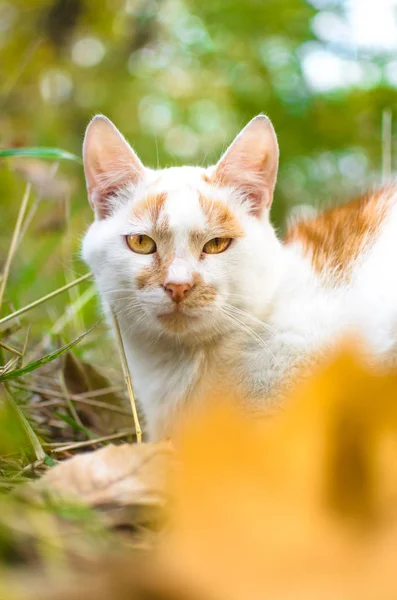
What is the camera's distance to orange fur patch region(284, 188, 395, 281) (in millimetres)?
1263

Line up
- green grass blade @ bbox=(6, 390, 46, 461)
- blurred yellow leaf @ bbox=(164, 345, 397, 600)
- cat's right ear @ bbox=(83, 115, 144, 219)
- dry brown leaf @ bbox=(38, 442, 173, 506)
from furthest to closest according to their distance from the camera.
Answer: cat's right ear @ bbox=(83, 115, 144, 219)
green grass blade @ bbox=(6, 390, 46, 461)
dry brown leaf @ bbox=(38, 442, 173, 506)
blurred yellow leaf @ bbox=(164, 345, 397, 600)

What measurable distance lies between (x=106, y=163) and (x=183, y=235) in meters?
0.33

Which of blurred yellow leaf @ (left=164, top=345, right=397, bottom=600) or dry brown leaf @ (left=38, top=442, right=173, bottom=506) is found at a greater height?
dry brown leaf @ (left=38, top=442, right=173, bottom=506)

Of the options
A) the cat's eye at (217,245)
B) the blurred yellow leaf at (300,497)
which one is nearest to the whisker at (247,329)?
the cat's eye at (217,245)

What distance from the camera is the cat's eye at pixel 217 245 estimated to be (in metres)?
1.20

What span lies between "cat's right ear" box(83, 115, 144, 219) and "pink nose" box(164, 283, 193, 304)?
1.20 feet

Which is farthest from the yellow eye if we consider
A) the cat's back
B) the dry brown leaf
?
the dry brown leaf

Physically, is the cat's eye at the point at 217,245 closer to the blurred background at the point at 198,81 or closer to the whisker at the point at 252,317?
the whisker at the point at 252,317

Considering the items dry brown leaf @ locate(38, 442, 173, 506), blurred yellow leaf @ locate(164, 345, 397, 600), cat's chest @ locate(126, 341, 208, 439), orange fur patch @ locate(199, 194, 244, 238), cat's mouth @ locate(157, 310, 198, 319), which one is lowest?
blurred yellow leaf @ locate(164, 345, 397, 600)

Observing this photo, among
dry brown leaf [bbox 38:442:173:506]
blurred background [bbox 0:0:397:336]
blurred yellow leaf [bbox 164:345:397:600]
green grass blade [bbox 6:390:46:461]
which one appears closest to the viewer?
blurred yellow leaf [bbox 164:345:397:600]

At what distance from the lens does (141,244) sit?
1222 millimetres

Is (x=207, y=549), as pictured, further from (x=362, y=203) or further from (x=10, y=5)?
(x=10, y=5)

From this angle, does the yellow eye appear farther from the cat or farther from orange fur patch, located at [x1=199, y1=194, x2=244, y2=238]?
orange fur patch, located at [x1=199, y1=194, x2=244, y2=238]

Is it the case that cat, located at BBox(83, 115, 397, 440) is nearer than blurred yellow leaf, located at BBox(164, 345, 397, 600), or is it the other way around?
blurred yellow leaf, located at BBox(164, 345, 397, 600)
